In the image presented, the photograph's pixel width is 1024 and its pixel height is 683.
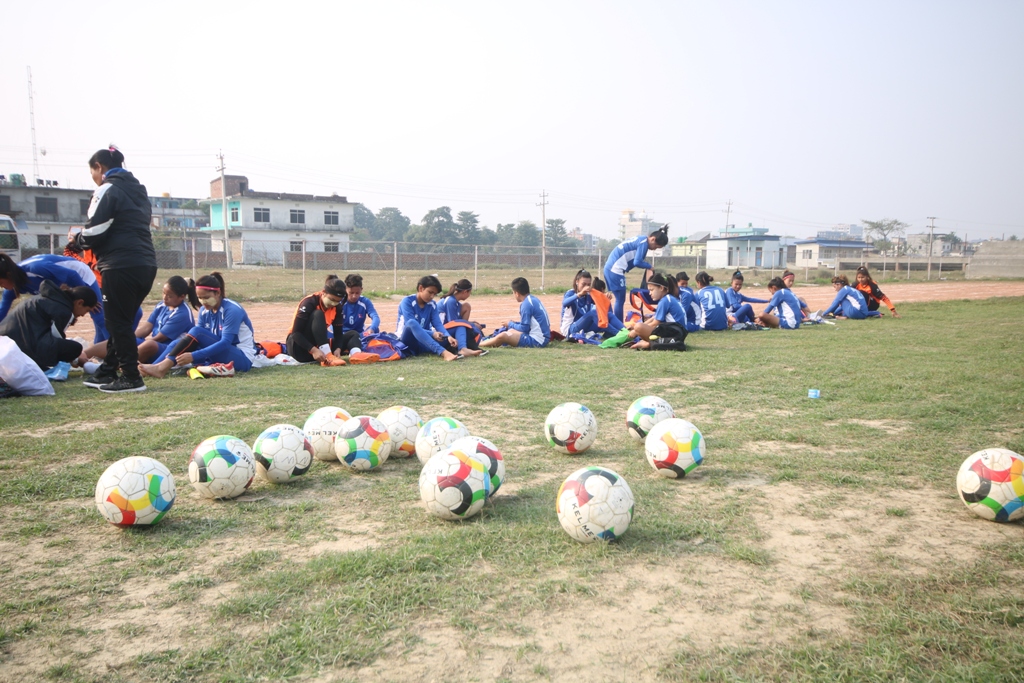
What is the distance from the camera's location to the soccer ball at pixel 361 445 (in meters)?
4.91

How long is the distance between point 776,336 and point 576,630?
40.9 feet

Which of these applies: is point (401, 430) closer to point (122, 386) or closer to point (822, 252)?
point (122, 386)

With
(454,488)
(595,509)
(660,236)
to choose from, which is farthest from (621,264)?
(595,509)

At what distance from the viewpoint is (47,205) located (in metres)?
44.4

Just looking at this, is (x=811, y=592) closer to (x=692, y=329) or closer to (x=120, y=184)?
(x=120, y=184)

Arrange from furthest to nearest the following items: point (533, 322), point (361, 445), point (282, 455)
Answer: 1. point (533, 322)
2. point (361, 445)
3. point (282, 455)

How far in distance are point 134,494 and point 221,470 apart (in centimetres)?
57

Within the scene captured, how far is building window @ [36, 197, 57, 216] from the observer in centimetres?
4416

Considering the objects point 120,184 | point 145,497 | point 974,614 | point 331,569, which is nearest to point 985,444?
point 974,614

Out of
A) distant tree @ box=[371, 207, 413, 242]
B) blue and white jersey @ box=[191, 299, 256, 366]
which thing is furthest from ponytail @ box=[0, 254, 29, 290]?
distant tree @ box=[371, 207, 413, 242]

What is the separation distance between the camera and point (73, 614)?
296 centimetres

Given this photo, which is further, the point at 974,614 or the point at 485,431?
the point at 485,431

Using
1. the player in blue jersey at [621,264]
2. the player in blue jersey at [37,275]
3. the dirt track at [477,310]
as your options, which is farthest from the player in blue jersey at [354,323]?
the player in blue jersey at [621,264]

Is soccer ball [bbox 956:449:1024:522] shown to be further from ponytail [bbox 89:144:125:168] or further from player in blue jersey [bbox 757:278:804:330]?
player in blue jersey [bbox 757:278:804:330]
